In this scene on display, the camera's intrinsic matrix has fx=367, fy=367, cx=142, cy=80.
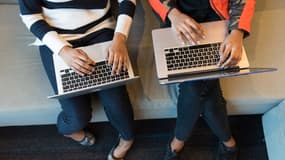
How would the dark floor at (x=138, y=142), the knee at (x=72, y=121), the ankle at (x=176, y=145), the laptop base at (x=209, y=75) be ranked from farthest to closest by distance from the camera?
1. the dark floor at (x=138, y=142)
2. the ankle at (x=176, y=145)
3. the knee at (x=72, y=121)
4. the laptop base at (x=209, y=75)

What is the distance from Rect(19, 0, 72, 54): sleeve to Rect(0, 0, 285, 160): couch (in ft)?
0.62

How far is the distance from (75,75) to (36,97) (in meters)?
0.23

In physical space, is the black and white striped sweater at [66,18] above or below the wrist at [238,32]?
above

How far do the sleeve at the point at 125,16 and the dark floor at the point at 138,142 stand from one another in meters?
0.51

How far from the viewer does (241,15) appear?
1229 millimetres

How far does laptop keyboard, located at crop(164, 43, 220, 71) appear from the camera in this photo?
47.1 inches

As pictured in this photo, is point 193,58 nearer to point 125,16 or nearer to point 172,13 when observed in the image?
point 172,13

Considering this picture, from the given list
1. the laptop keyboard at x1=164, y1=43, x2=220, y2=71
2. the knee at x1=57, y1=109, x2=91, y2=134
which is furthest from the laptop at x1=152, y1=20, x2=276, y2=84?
the knee at x1=57, y1=109, x2=91, y2=134

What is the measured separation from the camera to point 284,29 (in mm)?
1462

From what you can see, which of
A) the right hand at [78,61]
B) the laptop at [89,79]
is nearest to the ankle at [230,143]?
the laptop at [89,79]

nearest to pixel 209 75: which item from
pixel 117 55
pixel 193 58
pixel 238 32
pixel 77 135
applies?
pixel 193 58

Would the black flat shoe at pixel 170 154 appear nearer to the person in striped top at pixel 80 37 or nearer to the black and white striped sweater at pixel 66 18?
the person in striped top at pixel 80 37

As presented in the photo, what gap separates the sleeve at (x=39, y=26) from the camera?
49.3 inches

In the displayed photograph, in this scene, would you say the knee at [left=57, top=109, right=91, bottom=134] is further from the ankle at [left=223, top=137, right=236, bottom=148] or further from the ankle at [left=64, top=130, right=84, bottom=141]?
the ankle at [left=223, top=137, right=236, bottom=148]
